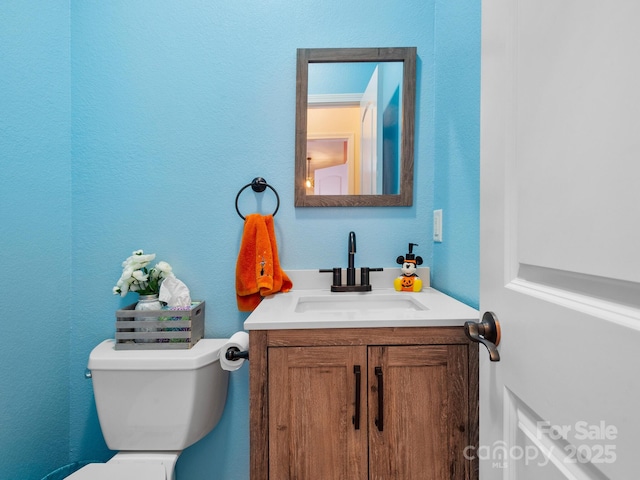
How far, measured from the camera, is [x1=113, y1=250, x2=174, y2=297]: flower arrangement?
1.22 m

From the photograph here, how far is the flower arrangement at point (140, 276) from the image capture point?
1218 mm

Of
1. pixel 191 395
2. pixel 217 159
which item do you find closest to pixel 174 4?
pixel 217 159

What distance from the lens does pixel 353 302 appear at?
1227 mm

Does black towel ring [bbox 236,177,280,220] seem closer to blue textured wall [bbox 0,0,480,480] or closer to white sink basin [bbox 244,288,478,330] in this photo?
blue textured wall [bbox 0,0,480,480]

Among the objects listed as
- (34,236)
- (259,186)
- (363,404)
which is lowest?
(363,404)

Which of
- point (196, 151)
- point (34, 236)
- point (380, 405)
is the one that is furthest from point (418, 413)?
point (34, 236)

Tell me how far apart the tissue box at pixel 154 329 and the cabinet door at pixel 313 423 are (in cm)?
46

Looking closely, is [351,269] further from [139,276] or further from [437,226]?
[139,276]

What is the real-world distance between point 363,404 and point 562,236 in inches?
25.8

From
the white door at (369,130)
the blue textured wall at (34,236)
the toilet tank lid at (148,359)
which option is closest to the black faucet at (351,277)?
the white door at (369,130)

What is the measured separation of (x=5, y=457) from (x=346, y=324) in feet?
3.87

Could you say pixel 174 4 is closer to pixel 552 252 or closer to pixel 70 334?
pixel 70 334

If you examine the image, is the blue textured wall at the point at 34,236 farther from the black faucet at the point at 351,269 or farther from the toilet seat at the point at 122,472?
the black faucet at the point at 351,269

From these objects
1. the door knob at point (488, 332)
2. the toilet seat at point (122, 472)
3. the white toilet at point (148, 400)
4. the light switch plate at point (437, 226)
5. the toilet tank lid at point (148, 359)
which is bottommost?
the toilet seat at point (122, 472)
